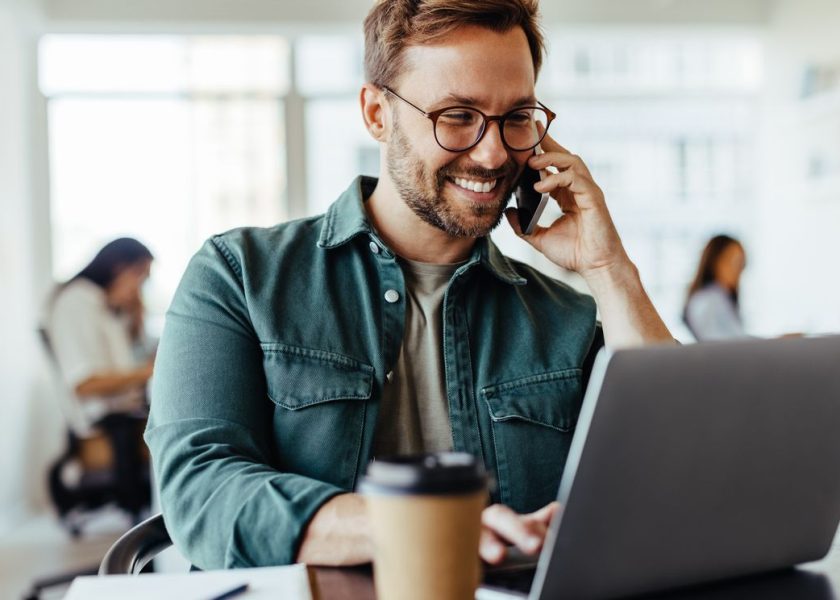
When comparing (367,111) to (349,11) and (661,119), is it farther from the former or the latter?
(661,119)

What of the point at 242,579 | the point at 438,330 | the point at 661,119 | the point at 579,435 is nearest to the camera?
the point at 579,435

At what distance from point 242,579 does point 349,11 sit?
15.0ft

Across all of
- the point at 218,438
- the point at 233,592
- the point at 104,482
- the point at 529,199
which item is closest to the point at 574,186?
the point at 529,199

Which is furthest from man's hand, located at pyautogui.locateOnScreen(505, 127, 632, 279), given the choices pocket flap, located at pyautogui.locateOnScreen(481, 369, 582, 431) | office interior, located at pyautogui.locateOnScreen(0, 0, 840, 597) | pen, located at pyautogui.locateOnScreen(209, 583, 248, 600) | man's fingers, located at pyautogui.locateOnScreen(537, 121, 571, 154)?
office interior, located at pyautogui.locateOnScreen(0, 0, 840, 597)

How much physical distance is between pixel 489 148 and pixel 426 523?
2.82 ft

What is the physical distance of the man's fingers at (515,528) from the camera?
71 centimetres

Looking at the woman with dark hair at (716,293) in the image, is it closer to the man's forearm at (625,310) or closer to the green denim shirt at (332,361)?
the man's forearm at (625,310)

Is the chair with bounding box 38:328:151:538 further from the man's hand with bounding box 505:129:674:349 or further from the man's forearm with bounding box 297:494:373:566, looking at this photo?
the man's forearm with bounding box 297:494:373:566

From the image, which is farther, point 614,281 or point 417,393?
point 614,281

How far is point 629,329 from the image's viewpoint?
1.33 metres

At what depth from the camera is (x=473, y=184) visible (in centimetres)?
133

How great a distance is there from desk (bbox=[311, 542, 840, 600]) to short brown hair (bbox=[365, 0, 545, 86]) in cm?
85

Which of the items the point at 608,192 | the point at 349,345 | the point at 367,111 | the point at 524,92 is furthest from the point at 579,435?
the point at 608,192

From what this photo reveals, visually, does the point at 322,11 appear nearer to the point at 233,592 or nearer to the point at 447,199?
the point at 447,199
